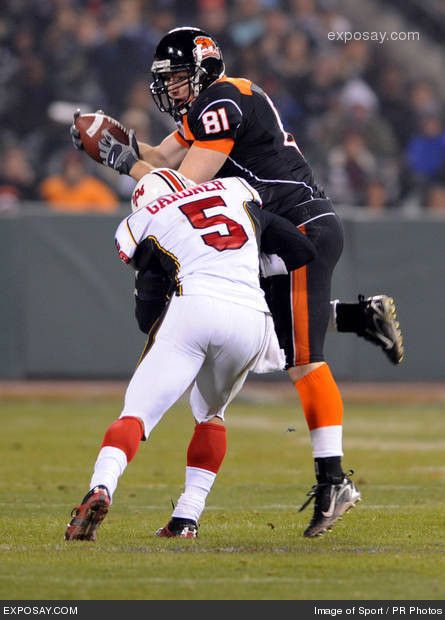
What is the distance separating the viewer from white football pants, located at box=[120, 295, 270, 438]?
4.97 meters

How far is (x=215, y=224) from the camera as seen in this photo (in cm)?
516

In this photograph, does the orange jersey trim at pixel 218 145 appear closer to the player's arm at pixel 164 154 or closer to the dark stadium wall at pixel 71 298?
the player's arm at pixel 164 154

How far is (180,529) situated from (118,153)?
1.71 metres

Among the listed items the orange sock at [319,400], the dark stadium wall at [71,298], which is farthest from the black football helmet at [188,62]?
the dark stadium wall at [71,298]

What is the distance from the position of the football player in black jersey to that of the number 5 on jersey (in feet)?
1.06

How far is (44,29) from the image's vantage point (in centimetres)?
1438

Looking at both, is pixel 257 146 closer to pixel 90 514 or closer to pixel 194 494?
pixel 194 494

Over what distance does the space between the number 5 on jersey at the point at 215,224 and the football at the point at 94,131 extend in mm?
1036

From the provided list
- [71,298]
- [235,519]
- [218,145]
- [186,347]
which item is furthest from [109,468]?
[71,298]

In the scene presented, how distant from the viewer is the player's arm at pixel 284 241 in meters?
5.38

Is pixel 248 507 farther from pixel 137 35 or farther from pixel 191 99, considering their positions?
pixel 137 35

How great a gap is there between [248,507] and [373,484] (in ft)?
3.77

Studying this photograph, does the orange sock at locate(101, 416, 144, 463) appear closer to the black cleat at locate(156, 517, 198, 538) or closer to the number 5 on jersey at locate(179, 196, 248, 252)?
the black cleat at locate(156, 517, 198, 538)
